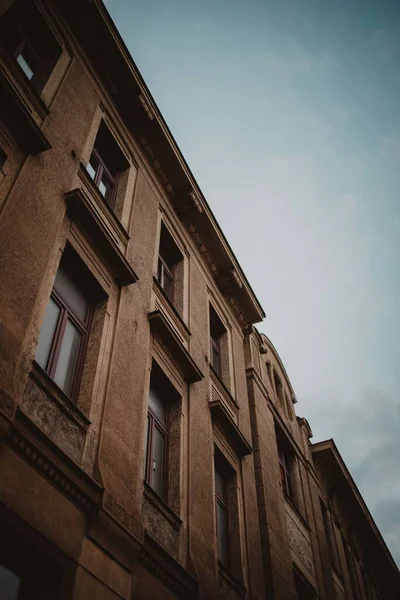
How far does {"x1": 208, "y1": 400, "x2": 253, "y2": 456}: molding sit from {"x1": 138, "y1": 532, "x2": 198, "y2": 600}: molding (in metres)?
3.79

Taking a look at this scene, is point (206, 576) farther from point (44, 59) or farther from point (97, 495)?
Answer: point (44, 59)

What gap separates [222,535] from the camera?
10.5 metres

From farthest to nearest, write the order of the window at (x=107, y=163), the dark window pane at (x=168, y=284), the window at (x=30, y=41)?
the dark window pane at (x=168, y=284) < the window at (x=107, y=163) < the window at (x=30, y=41)

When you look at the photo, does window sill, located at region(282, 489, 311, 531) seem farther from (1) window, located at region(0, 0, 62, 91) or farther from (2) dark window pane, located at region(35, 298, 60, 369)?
(1) window, located at region(0, 0, 62, 91)

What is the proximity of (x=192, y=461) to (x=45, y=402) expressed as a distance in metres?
3.82

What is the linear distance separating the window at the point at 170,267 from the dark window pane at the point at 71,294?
13.0ft

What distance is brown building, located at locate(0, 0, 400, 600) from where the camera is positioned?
20.0ft

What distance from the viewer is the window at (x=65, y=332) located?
741 centimetres

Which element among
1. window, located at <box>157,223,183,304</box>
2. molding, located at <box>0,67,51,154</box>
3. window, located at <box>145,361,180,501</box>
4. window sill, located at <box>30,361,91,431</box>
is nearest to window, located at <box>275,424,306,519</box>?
window, located at <box>157,223,183,304</box>

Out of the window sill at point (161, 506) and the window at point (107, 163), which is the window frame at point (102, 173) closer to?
the window at point (107, 163)

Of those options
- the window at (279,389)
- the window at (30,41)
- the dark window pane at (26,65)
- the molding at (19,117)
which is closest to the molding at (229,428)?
the molding at (19,117)

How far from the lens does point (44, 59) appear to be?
34.4 ft

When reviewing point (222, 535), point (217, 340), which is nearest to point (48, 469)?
point (222, 535)

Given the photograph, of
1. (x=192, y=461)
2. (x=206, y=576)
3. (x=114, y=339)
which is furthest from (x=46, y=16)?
(x=206, y=576)
